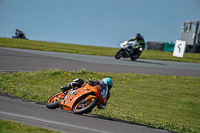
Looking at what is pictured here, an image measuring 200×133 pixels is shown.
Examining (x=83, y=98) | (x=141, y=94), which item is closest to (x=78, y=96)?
(x=83, y=98)

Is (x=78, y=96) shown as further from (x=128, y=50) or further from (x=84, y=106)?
(x=128, y=50)

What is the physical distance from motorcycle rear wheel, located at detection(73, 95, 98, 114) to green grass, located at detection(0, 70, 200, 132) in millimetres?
1111

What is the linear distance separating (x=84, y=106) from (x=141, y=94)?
541 cm

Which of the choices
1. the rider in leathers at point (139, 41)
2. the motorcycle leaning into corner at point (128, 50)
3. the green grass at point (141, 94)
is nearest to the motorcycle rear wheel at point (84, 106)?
the green grass at point (141, 94)

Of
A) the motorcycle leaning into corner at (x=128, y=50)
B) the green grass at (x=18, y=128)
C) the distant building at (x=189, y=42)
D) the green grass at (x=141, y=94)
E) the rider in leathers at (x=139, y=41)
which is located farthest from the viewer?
the distant building at (x=189, y=42)

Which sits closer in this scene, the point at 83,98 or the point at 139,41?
the point at 83,98

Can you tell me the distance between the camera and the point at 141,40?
74.1 feet

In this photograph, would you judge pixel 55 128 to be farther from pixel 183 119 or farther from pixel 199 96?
pixel 199 96

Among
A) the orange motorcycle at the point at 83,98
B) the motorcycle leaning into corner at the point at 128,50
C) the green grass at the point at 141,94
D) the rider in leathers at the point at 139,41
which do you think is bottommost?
the green grass at the point at 141,94

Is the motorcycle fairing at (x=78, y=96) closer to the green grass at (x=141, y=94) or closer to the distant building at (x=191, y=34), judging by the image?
the green grass at (x=141, y=94)

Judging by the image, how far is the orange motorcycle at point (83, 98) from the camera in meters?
6.62

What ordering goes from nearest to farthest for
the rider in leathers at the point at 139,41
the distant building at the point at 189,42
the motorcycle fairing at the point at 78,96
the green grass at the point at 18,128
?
the green grass at the point at 18,128
the motorcycle fairing at the point at 78,96
the rider in leathers at the point at 139,41
the distant building at the point at 189,42

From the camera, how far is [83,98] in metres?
6.80

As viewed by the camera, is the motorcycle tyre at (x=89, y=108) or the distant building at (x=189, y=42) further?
the distant building at (x=189, y=42)
